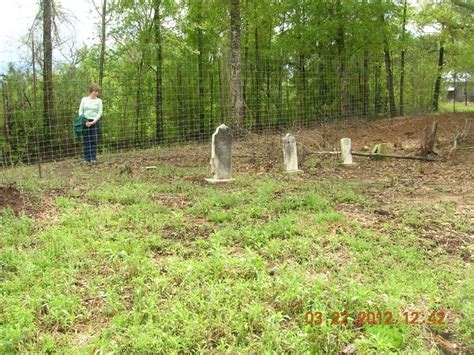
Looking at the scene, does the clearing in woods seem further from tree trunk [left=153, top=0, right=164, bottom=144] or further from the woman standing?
tree trunk [left=153, top=0, right=164, bottom=144]

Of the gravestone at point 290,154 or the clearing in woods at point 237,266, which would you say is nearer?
the clearing in woods at point 237,266

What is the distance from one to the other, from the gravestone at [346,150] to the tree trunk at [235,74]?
13.8ft

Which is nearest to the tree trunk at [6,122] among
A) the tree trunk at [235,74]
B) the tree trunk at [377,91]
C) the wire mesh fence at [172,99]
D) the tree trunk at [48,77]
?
the wire mesh fence at [172,99]

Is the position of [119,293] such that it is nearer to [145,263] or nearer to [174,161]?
[145,263]

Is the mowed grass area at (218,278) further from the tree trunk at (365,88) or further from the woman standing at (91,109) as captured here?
the tree trunk at (365,88)

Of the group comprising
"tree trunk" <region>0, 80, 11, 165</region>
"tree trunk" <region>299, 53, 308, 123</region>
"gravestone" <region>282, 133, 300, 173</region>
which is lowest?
"gravestone" <region>282, 133, 300, 173</region>

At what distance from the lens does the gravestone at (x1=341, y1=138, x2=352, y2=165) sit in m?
8.38

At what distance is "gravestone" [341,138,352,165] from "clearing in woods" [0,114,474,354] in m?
1.62

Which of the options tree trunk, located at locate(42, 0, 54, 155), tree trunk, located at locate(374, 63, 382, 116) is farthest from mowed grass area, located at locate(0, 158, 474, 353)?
tree trunk, located at locate(374, 63, 382, 116)

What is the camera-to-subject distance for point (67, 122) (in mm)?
10547

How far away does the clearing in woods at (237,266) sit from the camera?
2.80 m

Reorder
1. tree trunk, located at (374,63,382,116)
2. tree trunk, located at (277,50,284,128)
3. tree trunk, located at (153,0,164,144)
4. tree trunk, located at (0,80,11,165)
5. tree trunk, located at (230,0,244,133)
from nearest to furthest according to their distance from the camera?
1. tree trunk, located at (0,80,11,165)
2. tree trunk, located at (153,0,164,144)
3. tree trunk, located at (230,0,244,133)
4. tree trunk, located at (277,50,284,128)
5. tree trunk, located at (374,63,382,116)

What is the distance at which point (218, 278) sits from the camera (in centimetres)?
350
